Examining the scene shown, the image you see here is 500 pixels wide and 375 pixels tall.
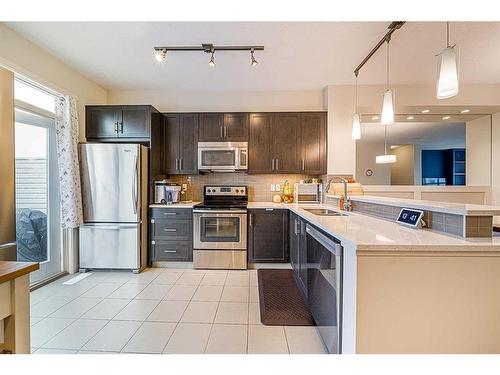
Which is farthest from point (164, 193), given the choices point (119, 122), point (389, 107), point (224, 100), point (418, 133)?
point (418, 133)

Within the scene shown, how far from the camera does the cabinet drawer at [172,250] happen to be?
3453 millimetres

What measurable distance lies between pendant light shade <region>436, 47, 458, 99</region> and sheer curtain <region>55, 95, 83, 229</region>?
3.66 metres

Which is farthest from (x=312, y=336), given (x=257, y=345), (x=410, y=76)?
(x=410, y=76)

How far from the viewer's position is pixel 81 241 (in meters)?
3.31

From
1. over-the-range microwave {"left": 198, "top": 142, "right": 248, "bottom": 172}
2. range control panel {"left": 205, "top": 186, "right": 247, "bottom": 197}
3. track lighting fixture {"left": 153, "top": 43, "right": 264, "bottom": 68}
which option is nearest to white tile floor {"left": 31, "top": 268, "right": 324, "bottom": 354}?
range control panel {"left": 205, "top": 186, "right": 247, "bottom": 197}

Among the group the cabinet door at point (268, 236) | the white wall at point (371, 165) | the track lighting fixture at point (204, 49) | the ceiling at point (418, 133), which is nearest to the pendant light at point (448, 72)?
the track lighting fixture at point (204, 49)

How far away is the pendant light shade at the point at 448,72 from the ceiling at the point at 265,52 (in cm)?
109

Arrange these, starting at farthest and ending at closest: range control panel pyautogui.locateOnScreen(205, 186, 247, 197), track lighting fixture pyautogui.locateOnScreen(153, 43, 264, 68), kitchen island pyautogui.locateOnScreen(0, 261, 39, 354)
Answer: range control panel pyautogui.locateOnScreen(205, 186, 247, 197), track lighting fixture pyautogui.locateOnScreen(153, 43, 264, 68), kitchen island pyautogui.locateOnScreen(0, 261, 39, 354)

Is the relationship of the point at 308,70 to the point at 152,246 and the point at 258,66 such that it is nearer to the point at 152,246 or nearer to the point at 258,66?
the point at 258,66

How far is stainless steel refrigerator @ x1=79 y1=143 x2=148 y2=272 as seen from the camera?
10.5 feet

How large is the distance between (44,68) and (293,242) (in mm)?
3527

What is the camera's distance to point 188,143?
12.4ft

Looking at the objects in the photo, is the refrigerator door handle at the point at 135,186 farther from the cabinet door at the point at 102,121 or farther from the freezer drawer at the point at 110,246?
the cabinet door at the point at 102,121

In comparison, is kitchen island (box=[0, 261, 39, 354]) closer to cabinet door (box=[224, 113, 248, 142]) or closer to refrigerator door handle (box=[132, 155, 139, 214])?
refrigerator door handle (box=[132, 155, 139, 214])
